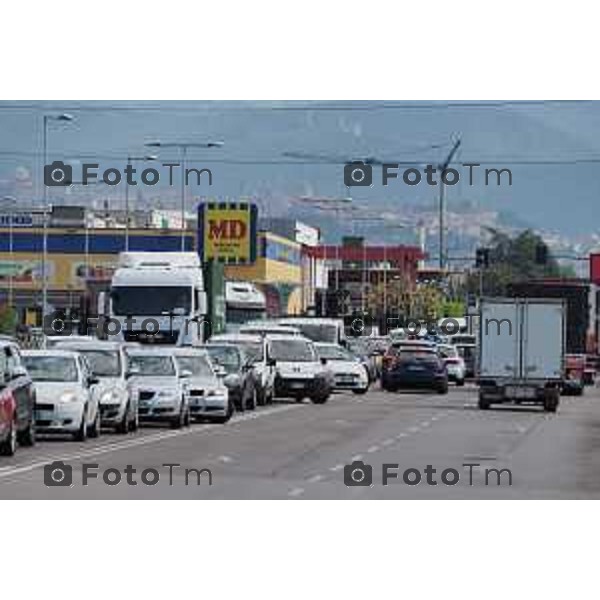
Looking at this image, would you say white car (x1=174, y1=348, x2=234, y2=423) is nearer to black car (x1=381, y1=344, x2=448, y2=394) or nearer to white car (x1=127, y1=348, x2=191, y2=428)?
white car (x1=127, y1=348, x2=191, y2=428)

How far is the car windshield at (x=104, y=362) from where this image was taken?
3544cm

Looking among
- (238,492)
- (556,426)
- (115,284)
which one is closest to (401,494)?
(238,492)

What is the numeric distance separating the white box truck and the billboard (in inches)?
1541

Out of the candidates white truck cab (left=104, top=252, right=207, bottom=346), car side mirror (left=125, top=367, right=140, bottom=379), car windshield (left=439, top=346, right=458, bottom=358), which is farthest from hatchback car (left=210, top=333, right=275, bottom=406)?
car windshield (left=439, top=346, right=458, bottom=358)

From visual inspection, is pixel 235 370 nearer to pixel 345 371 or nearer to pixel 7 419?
pixel 345 371

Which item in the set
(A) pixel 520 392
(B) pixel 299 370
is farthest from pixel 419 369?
(A) pixel 520 392

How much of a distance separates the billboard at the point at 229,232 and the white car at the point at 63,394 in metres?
59.0

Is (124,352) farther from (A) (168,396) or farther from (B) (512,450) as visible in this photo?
(B) (512,450)

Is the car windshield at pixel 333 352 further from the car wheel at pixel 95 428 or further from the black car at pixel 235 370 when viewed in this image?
the car wheel at pixel 95 428

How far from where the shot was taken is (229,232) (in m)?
94.9

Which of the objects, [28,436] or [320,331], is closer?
[28,436]

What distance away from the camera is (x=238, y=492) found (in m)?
21.8

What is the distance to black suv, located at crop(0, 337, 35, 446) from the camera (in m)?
28.7

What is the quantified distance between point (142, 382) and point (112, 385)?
3.04 meters
